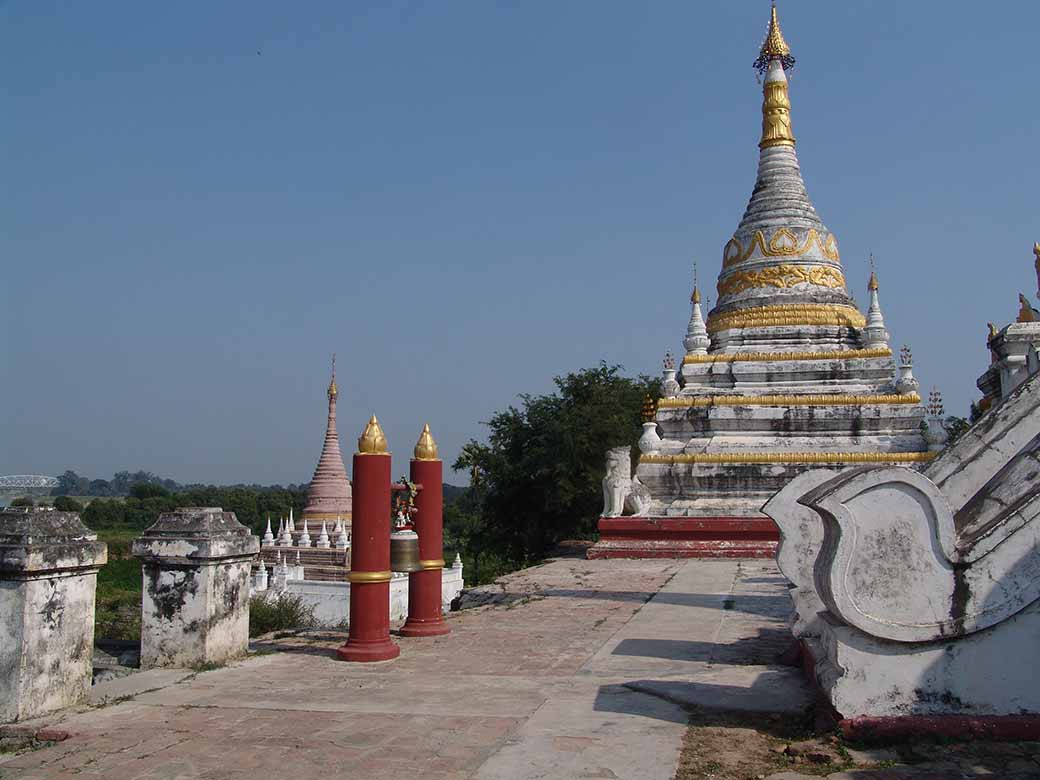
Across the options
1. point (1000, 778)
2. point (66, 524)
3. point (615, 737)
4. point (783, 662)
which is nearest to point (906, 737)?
point (1000, 778)

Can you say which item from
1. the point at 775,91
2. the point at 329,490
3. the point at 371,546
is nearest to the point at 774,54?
the point at 775,91

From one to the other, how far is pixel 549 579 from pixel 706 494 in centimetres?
706

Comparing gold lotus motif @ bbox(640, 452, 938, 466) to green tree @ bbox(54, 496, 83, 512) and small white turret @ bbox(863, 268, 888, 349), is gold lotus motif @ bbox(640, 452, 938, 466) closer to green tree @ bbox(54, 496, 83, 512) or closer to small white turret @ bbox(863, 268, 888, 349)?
small white turret @ bbox(863, 268, 888, 349)

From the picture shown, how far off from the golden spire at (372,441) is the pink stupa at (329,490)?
43652mm

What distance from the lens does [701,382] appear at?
23297 mm

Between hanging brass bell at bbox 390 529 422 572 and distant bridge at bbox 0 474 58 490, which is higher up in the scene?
distant bridge at bbox 0 474 58 490

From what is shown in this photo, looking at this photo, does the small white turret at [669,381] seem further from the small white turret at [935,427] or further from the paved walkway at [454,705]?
the paved walkway at [454,705]

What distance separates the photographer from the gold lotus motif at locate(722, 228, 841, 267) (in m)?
25.7

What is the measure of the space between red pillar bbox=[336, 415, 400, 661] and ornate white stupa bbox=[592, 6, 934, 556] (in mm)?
10549

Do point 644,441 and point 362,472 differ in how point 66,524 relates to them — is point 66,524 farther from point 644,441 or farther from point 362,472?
point 644,441

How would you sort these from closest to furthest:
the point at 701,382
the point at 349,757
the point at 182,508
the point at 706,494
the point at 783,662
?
the point at 349,757
the point at 783,662
the point at 182,508
the point at 706,494
the point at 701,382

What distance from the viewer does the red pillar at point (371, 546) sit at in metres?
7.73

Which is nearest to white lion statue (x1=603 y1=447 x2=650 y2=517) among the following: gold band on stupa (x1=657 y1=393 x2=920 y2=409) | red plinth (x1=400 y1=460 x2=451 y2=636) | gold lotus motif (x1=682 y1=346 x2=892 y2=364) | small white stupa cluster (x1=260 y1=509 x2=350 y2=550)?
gold band on stupa (x1=657 y1=393 x2=920 y2=409)

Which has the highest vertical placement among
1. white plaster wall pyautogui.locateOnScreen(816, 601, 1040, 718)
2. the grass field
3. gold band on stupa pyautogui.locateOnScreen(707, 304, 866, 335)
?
gold band on stupa pyautogui.locateOnScreen(707, 304, 866, 335)
